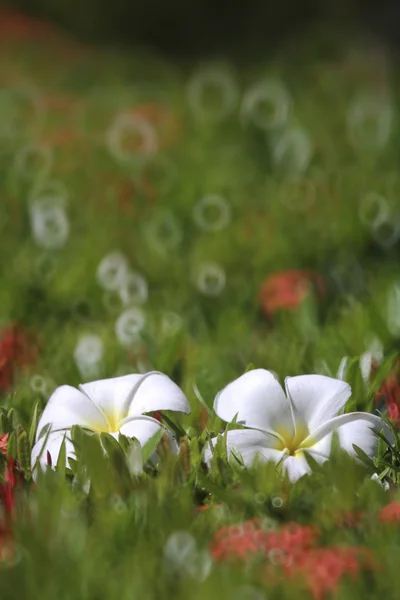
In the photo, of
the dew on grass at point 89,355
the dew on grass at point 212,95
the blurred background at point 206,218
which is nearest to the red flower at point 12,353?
the blurred background at point 206,218

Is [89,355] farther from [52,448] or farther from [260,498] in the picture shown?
[260,498]

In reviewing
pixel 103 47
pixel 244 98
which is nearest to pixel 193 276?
pixel 244 98

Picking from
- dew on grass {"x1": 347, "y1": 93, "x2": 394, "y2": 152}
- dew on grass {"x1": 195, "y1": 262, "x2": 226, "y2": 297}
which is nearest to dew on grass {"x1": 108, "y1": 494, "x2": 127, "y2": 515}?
dew on grass {"x1": 195, "y1": 262, "x2": 226, "y2": 297}

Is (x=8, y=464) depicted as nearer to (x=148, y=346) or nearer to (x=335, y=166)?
(x=148, y=346)

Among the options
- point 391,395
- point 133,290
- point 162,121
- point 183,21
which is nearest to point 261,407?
point 391,395

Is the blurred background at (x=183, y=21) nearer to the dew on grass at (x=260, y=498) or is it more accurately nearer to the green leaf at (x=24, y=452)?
the green leaf at (x=24, y=452)

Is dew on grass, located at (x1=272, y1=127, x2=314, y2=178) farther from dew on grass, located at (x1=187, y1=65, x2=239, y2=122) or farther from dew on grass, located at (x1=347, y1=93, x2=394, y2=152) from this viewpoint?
dew on grass, located at (x1=187, y1=65, x2=239, y2=122)
